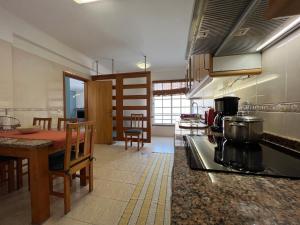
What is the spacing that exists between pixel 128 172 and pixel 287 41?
2.54 metres

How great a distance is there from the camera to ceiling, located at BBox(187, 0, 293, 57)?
696mm

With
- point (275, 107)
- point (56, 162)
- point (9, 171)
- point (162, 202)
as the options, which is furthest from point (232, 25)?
point (9, 171)

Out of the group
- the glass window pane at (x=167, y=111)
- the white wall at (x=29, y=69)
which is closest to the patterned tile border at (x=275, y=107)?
the white wall at (x=29, y=69)

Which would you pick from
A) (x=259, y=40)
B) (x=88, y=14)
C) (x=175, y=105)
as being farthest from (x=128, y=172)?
(x=175, y=105)

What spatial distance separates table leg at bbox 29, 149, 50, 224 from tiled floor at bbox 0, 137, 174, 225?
10 centimetres

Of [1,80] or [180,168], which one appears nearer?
[180,168]

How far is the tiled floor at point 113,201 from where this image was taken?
1.50 meters

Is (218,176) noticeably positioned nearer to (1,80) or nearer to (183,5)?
(183,5)

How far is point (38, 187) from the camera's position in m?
1.46

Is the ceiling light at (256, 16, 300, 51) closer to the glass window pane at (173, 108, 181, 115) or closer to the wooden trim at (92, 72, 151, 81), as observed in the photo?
the wooden trim at (92, 72, 151, 81)

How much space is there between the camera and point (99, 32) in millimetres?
3133

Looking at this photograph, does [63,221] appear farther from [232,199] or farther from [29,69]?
[29,69]

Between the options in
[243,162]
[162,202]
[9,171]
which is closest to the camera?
[243,162]

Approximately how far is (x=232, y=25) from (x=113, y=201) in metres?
2.00
